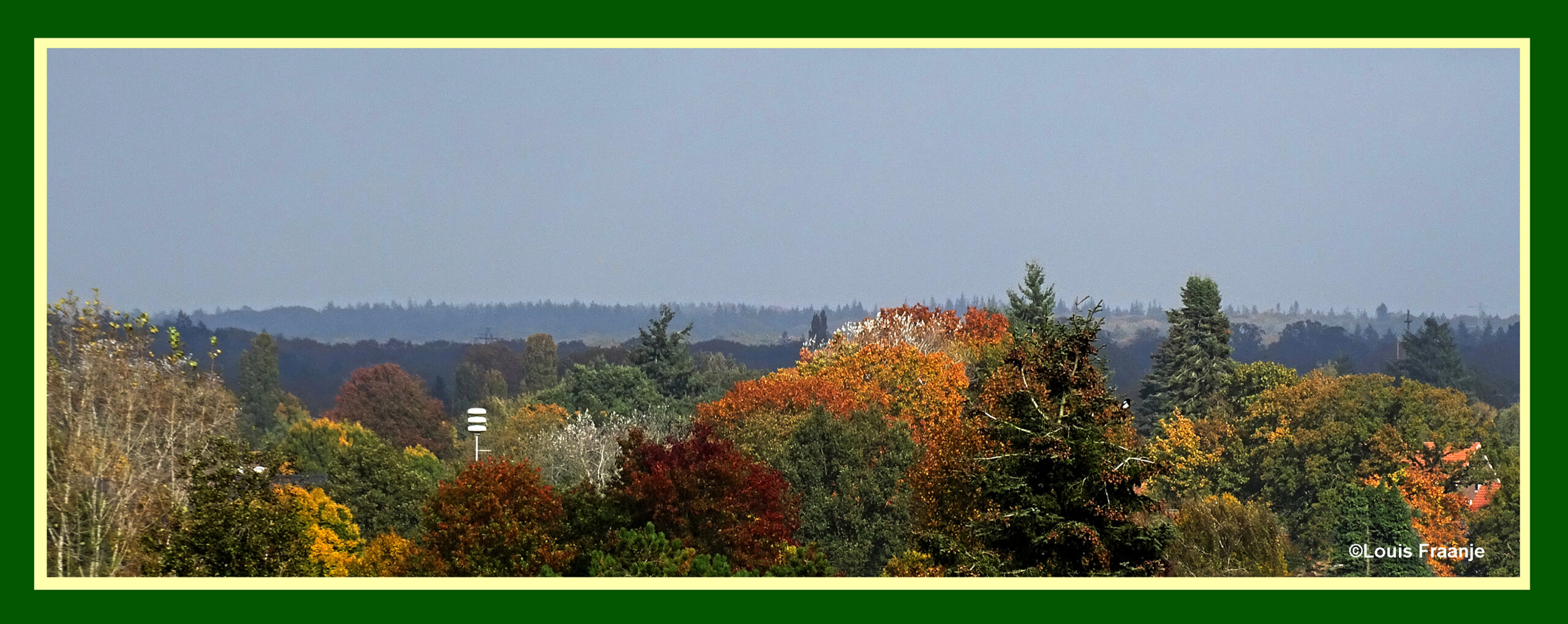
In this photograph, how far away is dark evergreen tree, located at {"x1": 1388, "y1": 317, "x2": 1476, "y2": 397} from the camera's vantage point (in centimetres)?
5306

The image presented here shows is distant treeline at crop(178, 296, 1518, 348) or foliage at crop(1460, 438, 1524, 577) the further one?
distant treeline at crop(178, 296, 1518, 348)

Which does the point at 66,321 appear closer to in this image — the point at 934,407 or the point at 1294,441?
the point at 934,407

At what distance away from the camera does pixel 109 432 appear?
22297mm

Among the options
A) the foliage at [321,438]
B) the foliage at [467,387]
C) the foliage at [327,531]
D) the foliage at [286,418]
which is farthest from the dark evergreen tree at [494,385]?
the foliage at [327,531]

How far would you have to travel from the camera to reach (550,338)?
6975 centimetres

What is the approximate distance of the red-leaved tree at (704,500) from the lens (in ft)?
81.0

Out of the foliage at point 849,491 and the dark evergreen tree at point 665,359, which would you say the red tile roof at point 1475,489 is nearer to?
the foliage at point 849,491

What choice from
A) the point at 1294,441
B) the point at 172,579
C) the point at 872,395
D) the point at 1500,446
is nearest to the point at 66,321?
the point at 172,579

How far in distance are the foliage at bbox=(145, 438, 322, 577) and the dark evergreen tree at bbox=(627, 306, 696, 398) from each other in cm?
4039

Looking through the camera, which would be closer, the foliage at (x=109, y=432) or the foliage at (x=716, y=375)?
the foliage at (x=109, y=432)

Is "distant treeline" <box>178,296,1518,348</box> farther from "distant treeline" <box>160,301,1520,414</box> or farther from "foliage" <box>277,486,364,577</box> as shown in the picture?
"foliage" <box>277,486,364,577</box>

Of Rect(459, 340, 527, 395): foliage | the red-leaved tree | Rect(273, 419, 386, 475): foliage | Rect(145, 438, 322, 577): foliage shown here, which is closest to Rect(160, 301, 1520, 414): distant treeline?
Rect(459, 340, 527, 395): foliage

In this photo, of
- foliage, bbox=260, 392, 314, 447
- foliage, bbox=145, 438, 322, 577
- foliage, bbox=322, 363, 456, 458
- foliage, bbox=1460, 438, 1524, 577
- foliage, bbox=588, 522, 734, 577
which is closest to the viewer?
foliage, bbox=145, 438, 322, 577

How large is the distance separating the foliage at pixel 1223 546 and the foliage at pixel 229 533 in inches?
585
